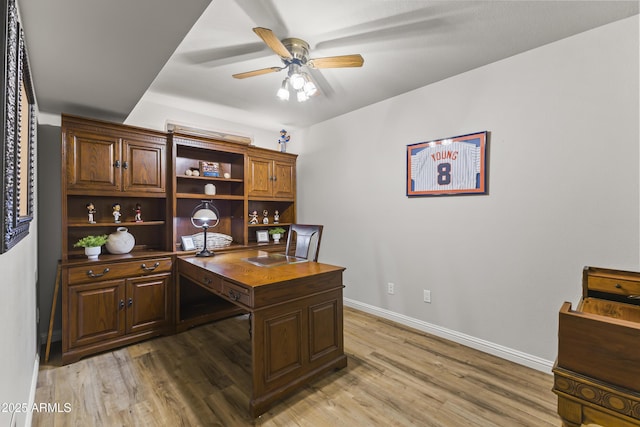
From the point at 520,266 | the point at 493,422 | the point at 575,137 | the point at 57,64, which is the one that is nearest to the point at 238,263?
the point at 57,64

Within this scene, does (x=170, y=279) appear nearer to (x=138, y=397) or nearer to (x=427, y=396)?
(x=138, y=397)

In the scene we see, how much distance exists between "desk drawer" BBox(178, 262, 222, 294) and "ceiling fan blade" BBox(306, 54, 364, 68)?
1.74 m

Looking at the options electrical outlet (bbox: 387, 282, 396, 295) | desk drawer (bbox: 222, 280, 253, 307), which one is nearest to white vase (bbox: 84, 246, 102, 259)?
desk drawer (bbox: 222, 280, 253, 307)

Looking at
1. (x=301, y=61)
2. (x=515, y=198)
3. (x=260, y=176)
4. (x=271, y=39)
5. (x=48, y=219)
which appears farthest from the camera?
(x=260, y=176)

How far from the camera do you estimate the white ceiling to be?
54.9 inches

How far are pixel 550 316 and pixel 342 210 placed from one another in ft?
7.72

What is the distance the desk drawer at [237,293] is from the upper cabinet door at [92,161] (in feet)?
5.30

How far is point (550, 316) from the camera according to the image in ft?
7.38

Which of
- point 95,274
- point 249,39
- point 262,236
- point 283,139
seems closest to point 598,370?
point 249,39

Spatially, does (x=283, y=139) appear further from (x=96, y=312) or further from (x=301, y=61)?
(x=96, y=312)

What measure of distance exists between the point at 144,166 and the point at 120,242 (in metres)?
0.79

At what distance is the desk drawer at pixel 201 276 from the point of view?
2240mm

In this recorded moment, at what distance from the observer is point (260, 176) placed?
3.87m

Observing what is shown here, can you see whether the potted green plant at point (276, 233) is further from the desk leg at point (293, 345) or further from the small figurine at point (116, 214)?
the desk leg at point (293, 345)
